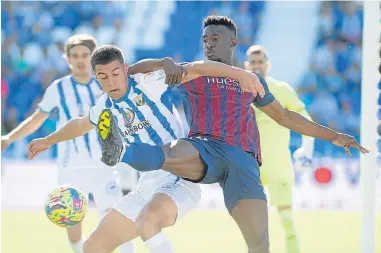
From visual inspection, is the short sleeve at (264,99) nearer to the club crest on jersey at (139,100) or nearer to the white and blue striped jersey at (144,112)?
the white and blue striped jersey at (144,112)

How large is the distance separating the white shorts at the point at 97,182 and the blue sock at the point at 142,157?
2.59 meters

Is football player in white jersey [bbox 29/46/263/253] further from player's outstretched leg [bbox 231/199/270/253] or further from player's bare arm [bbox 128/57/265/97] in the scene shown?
player's outstretched leg [bbox 231/199/270/253]

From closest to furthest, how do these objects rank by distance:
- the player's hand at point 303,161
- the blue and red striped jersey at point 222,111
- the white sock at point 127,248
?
1. the blue and red striped jersey at point 222,111
2. the white sock at point 127,248
3. the player's hand at point 303,161

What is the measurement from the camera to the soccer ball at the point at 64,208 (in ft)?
18.1

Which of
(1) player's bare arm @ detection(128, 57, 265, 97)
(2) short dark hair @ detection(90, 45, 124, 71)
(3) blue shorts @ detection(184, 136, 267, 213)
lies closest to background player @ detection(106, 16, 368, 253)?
(3) blue shorts @ detection(184, 136, 267, 213)

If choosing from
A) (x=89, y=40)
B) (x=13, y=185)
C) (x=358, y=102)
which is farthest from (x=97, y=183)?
(x=358, y=102)

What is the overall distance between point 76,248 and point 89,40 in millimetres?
1942

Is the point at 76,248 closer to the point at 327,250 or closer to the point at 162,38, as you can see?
the point at 327,250

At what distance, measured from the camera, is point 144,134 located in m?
5.23

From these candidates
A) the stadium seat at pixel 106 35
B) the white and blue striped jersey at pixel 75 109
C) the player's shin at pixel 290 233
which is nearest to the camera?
the white and blue striped jersey at pixel 75 109

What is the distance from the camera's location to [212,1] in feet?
60.7

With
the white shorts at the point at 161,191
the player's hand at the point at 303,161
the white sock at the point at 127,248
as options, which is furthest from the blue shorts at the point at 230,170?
the player's hand at the point at 303,161

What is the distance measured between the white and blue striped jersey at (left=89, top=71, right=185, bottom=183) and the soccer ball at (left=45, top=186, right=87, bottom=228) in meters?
0.63

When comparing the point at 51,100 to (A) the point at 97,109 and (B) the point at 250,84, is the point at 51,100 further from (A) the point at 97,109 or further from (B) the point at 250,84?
(B) the point at 250,84
